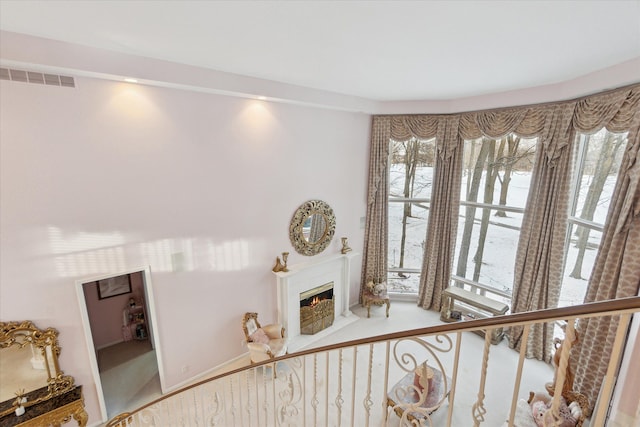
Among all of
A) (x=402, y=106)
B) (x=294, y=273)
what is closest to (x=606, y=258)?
(x=402, y=106)

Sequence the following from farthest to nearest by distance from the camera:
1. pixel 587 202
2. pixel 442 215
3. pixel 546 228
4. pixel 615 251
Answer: pixel 442 215 → pixel 546 228 → pixel 587 202 → pixel 615 251

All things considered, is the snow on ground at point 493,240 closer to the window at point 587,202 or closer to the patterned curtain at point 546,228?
the window at point 587,202

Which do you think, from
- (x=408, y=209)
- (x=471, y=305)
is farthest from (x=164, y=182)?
(x=471, y=305)

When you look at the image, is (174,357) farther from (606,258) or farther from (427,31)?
(606,258)

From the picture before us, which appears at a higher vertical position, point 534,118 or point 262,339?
point 534,118

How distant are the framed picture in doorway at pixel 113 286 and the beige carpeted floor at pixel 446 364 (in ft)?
3.26

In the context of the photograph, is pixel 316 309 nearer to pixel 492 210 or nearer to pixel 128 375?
pixel 128 375

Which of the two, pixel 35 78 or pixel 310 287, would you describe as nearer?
pixel 35 78

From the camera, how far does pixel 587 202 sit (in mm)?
4078

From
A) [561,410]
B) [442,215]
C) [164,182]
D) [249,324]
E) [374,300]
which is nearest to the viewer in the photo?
[561,410]

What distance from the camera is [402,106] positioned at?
5477 mm

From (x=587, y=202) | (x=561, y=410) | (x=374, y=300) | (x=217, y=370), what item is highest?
(x=587, y=202)

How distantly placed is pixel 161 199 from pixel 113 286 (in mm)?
2714

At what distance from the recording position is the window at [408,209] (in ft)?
19.3
